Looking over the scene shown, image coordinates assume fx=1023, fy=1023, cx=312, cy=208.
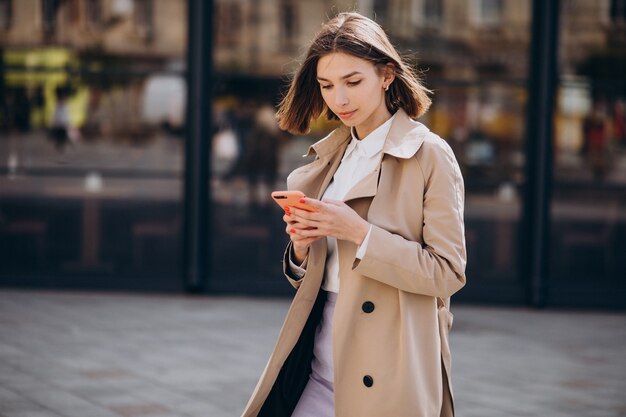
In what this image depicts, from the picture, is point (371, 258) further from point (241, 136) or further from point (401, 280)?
point (241, 136)

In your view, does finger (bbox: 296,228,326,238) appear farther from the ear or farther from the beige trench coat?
the ear

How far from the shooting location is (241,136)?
32.3 ft

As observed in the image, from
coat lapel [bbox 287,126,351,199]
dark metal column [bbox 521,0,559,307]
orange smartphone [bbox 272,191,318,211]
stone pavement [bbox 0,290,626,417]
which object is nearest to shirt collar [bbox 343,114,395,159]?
coat lapel [bbox 287,126,351,199]

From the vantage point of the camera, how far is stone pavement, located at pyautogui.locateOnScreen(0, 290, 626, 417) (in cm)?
591

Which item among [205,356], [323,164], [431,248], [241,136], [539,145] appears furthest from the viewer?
[241,136]

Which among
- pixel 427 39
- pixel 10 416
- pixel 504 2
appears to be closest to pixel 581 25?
pixel 504 2

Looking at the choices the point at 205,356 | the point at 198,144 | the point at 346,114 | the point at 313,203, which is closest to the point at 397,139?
the point at 346,114

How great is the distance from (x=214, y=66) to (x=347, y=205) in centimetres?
714

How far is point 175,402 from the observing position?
19.2 ft

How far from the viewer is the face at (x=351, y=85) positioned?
115 inches

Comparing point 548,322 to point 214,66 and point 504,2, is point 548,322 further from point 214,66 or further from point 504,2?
point 214,66

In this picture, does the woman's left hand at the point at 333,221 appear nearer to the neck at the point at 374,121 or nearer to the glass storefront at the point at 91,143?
the neck at the point at 374,121

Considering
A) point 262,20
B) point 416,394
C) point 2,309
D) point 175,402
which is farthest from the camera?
point 262,20

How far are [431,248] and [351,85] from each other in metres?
0.52
